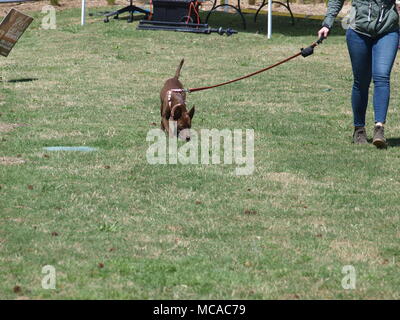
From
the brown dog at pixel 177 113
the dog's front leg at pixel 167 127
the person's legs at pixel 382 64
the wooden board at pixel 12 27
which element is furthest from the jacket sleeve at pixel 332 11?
the wooden board at pixel 12 27

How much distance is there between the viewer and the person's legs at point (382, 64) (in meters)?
9.52

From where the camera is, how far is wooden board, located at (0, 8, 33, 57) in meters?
15.5

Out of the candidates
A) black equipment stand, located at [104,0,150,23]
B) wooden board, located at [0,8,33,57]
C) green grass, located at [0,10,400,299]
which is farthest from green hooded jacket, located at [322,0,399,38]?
black equipment stand, located at [104,0,150,23]

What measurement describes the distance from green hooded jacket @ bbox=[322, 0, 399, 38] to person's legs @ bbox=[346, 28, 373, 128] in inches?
4.4

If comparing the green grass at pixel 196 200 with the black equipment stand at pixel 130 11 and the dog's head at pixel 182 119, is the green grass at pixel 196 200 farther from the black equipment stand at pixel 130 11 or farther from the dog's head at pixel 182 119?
the black equipment stand at pixel 130 11

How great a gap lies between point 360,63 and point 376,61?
20 centimetres

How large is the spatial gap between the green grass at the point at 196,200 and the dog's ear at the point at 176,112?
43 centimetres

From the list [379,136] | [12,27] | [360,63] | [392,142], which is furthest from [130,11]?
[379,136]

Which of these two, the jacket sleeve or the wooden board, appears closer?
the jacket sleeve

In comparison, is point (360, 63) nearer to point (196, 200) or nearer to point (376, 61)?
point (376, 61)

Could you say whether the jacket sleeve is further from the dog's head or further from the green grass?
the dog's head

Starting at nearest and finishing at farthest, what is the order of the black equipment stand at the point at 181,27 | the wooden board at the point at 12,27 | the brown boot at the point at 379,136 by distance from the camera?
the brown boot at the point at 379,136 → the wooden board at the point at 12,27 → the black equipment stand at the point at 181,27

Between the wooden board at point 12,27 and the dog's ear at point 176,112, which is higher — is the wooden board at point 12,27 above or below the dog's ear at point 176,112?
below

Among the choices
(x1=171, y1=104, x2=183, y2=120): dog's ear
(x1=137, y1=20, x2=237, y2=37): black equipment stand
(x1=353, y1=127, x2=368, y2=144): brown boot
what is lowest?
(x1=137, y1=20, x2=237, y2=37): black equipment stand
